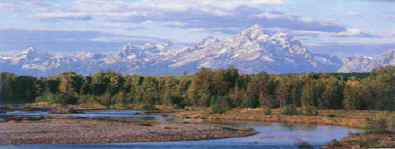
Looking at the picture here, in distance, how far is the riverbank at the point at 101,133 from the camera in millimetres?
47125

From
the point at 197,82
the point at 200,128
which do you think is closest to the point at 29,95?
A: the point at 197,82

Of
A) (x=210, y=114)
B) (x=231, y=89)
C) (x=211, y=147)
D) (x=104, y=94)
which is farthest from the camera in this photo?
(x=104, y=94)

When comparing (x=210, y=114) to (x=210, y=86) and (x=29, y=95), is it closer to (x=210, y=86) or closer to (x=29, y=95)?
(x=210, y=86)

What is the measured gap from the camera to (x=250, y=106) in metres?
98.6

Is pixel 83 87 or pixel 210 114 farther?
pixel 83 87

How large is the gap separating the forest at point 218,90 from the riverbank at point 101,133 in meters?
34.4

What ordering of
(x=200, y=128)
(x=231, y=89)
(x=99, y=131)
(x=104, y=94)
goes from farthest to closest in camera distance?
1. (x=104, y=94)
2. (x=231, y=89)
3. (x=200, y=128)
4. (x=99, y=131)

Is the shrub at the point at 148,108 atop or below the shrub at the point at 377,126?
atop

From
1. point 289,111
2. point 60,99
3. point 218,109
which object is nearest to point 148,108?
point 218,109

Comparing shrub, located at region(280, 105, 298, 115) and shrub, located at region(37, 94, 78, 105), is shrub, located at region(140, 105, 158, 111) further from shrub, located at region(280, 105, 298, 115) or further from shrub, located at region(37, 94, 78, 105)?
shrub, located at region(280, 105, 298, 115)

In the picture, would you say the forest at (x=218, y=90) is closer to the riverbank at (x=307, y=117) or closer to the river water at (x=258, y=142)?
the riverbank at (x=307, y=117)

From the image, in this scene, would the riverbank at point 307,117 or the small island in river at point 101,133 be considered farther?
the riverbank at point 307,117

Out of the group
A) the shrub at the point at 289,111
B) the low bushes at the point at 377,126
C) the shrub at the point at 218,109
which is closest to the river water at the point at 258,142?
the low bushes at the point at 377,126

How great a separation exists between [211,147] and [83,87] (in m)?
92.2
